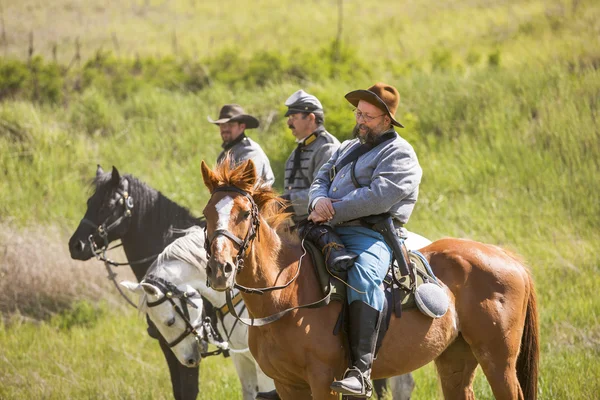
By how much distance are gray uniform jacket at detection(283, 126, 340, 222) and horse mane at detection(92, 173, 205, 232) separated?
129 cm

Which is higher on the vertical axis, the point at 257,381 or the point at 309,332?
the point at 309,332

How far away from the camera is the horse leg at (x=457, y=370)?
608 centimetres

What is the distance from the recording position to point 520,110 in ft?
53.9

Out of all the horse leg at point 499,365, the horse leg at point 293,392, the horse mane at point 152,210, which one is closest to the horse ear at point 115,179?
the horse mane at point 152,210

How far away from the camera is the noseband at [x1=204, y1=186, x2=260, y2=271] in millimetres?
4625

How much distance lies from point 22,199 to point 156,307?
31.7 ft

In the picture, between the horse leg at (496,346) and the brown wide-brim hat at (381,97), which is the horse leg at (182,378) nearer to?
the horse leg at (496,346)

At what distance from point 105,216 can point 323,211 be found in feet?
12.8

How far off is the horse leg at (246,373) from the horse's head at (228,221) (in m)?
2.82

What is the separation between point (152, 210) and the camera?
8.55 metres

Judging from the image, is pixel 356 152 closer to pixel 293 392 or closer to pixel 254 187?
pixel 254 187

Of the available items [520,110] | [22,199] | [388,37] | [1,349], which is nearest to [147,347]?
[1,349]

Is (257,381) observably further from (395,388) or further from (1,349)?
(1,349)

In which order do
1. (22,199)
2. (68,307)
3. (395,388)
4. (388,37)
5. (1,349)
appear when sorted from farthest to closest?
(388,37) < (22,199) < (68,307) < (1,349) < (395,388)
